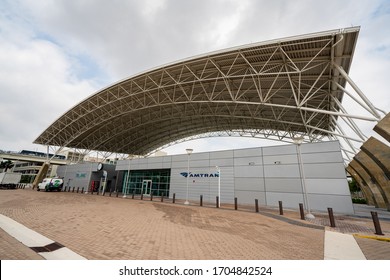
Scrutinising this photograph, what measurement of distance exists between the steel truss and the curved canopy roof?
8 centimetres

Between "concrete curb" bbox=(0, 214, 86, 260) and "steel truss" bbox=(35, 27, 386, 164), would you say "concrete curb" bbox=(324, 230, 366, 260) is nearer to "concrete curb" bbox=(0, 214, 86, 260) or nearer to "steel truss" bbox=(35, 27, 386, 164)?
"concrete curb" bbox=(0, 214, 86, 260)

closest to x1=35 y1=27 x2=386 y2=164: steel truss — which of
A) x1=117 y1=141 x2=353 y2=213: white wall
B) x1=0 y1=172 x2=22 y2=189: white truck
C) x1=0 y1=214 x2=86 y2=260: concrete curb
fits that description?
x1=117 y1=141 x2=353 y2=213: white wall

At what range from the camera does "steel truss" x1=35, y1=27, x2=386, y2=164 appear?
47.5 feet

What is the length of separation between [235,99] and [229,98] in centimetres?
531

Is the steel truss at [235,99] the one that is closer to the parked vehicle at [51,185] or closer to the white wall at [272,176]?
the white wall at [272,176]

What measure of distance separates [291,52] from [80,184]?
139 ft

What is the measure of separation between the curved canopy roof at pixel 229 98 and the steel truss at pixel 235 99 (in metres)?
0.08

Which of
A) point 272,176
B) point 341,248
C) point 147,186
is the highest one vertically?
point 272,176

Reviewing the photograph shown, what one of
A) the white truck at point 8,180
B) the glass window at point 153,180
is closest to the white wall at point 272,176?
the glass window at point 153,180

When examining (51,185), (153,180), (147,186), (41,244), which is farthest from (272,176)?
(51,185)

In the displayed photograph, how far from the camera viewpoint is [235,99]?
62.8 ft

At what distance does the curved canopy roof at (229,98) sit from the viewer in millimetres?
14804

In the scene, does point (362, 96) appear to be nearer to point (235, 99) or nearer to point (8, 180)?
point (235, 99)

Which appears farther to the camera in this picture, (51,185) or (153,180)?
(51,185)
